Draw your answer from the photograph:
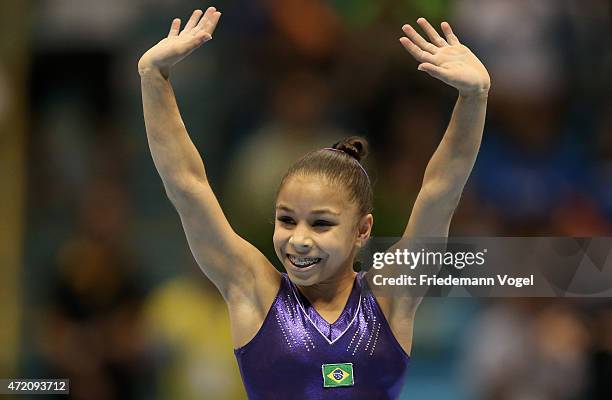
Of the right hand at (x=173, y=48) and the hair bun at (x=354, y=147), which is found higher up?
the right hand at (x=173, y=48)

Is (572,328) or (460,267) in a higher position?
(460,267)

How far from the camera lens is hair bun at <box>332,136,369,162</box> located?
2508mm

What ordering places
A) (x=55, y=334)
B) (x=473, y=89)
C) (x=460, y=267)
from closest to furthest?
(x=473, y=89)
(x=460, y=267)
(x=55, y=334)

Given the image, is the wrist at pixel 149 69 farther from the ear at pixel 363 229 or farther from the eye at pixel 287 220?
the ear at pixel 363 229

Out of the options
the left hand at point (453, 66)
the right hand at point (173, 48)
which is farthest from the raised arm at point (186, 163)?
the left hand at point (453, 66)

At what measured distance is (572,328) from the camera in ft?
12.3

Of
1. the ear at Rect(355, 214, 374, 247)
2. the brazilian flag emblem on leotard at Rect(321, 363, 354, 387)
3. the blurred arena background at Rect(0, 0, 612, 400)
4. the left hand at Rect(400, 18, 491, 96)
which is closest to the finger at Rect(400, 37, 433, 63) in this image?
the left hand at Rect(400, 18, 491, 96)

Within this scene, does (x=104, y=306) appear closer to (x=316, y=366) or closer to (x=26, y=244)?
(x=26, y=244)

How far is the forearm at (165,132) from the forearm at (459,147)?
68 centimetres

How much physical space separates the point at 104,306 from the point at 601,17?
8.71 feet

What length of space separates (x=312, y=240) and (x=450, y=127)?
0.50 metres

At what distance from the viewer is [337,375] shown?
231 centimetres

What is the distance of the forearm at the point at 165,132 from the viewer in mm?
2270

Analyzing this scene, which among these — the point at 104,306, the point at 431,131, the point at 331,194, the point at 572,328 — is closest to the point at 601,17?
the point at 431,131
